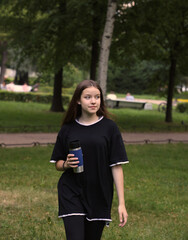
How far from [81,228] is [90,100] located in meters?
0.96

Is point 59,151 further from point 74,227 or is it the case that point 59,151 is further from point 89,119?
point 74,227

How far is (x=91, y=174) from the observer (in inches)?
145

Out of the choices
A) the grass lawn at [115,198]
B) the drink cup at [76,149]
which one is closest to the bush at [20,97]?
the grass lawn at [115,198]

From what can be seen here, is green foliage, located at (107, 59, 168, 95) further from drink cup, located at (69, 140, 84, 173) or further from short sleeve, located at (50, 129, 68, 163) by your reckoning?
drink cup, located at (69, 140, 84, 173)

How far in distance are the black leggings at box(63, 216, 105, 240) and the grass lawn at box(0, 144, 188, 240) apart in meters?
1.87

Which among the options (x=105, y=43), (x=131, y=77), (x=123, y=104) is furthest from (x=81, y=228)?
(x=131, y=77)

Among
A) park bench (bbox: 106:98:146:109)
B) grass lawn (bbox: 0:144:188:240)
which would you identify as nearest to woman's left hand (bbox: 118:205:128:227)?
grass lawn (bbox: 0:144:188:240)

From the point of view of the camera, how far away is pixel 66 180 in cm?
378

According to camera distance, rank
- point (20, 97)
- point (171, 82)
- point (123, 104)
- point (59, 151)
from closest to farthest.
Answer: point (59, 151) < point (171, 82) < point (123, 104) < point (20, 97)

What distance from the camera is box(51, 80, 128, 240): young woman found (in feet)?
12.0

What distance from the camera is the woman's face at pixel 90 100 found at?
3.73 metres

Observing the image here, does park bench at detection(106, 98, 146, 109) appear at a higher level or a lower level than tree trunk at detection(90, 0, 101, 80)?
lower

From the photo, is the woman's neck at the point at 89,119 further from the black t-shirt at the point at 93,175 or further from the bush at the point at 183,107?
the bush at the point at 183,107

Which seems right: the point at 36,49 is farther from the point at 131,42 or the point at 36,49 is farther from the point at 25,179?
the point at 25,179
